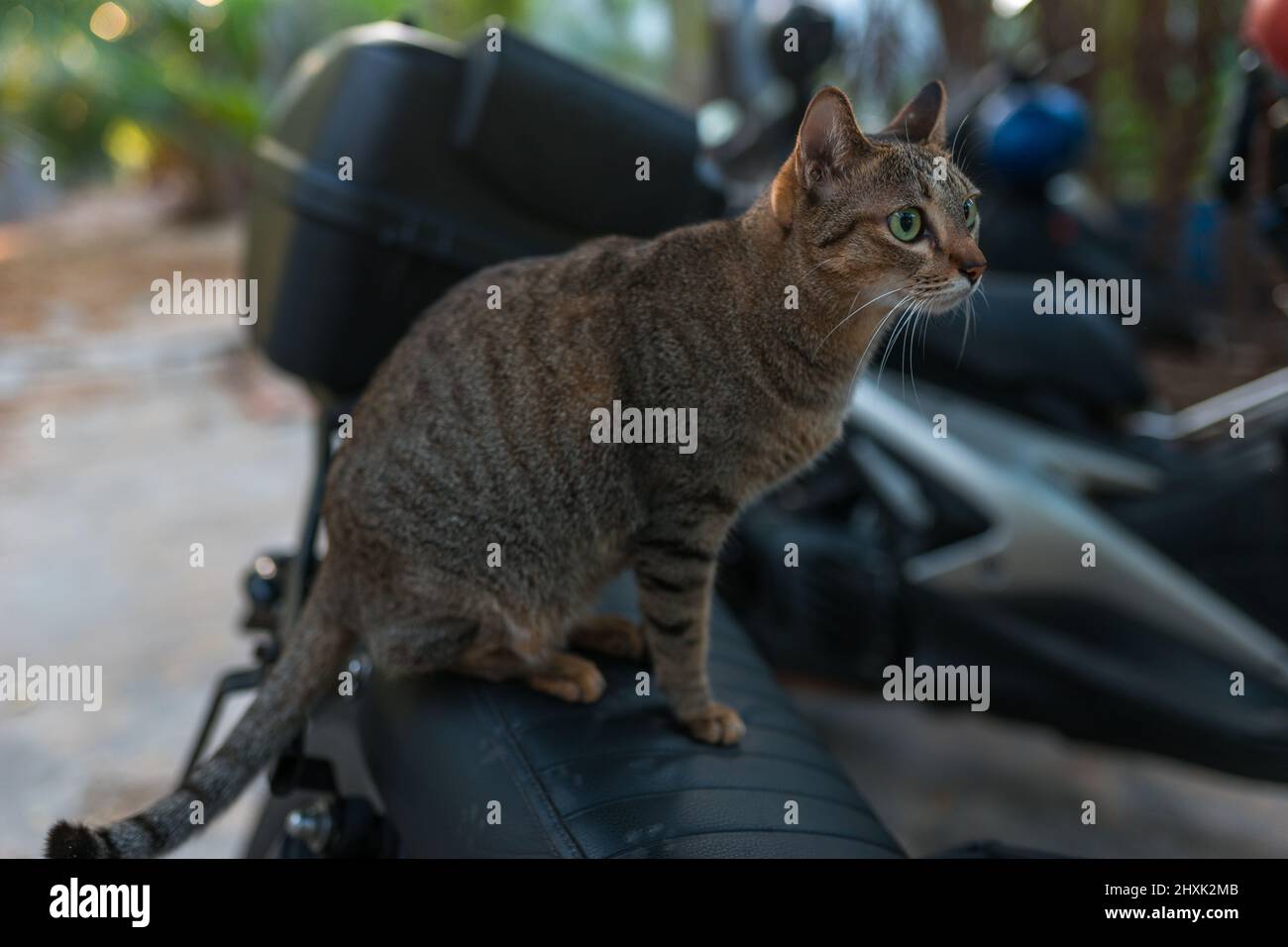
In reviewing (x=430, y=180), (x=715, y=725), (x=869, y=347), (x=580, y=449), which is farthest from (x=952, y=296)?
(x=430, y=180)

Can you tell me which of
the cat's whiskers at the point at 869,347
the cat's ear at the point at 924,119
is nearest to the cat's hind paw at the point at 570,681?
the cat's whiskers at the point at 869,347

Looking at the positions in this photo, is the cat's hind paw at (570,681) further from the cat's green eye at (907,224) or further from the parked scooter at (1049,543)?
the parked scooter at (1049,543)

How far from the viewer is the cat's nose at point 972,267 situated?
988 millimetres

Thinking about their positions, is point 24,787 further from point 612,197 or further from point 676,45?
point 676,45

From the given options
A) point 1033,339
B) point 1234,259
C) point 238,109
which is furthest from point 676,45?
point 1033,339

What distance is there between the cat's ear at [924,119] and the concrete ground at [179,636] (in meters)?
1.71

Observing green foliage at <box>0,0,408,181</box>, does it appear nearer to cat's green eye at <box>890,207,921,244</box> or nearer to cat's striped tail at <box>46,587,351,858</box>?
cat's striped tail at <box>46,587,351,858</box>

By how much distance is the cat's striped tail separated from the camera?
1.02 metres

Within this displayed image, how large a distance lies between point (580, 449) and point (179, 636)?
2.55 m

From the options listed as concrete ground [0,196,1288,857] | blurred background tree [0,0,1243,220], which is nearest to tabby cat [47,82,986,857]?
blurred background tree [0,0,1243,220]

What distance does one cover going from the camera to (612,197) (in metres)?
1.52

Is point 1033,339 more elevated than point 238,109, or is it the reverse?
point 238,109

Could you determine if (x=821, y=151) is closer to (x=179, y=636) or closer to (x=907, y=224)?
(x=907, y=224)
